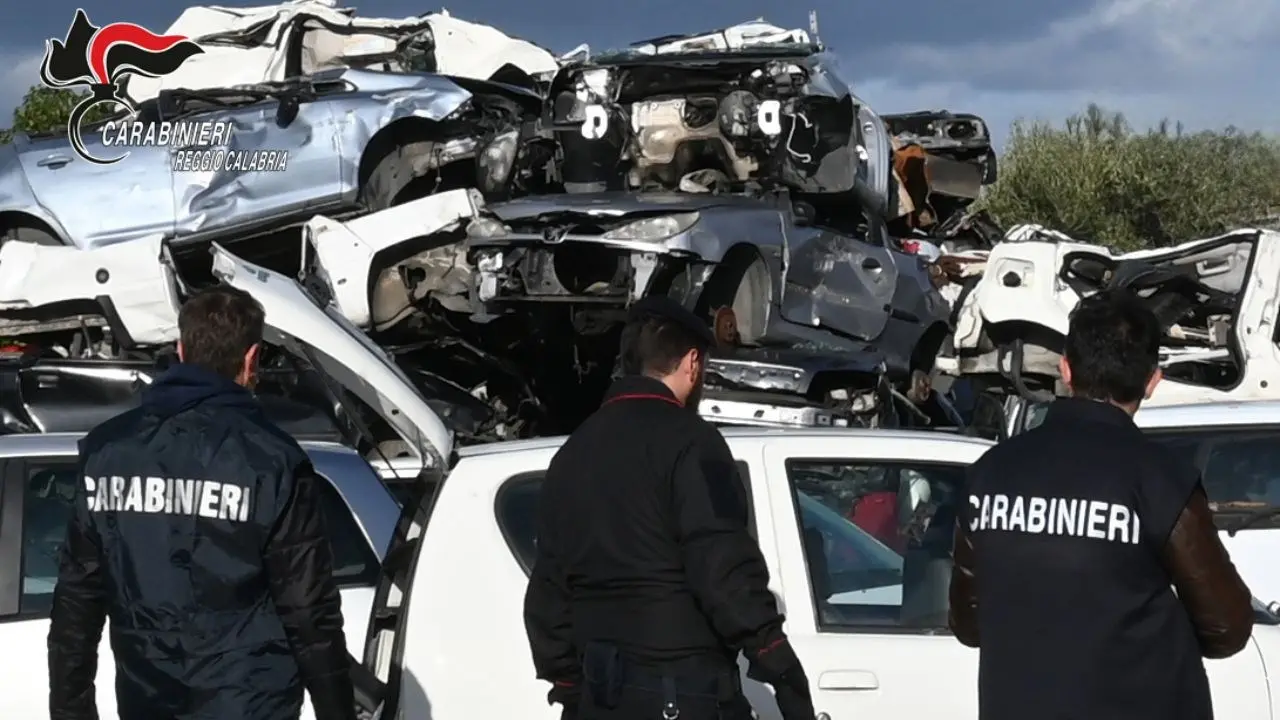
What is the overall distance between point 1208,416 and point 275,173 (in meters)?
6.14

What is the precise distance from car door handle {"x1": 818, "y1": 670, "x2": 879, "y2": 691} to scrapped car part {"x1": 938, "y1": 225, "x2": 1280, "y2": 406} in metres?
4.89

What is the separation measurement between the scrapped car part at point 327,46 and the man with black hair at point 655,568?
31.0 ft

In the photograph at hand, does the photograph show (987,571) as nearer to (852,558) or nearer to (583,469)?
(583,469)

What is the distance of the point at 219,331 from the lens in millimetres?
3410

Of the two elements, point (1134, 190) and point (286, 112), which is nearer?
point (286, 112)

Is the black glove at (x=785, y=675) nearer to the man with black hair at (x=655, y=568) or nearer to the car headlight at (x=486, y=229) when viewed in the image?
the man with black hair at (x=655, y=568)

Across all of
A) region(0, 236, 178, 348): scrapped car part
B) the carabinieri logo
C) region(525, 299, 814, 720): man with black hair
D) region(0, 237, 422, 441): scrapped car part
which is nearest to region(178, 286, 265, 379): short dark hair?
region(525, 299, 814, 720): man with black hair

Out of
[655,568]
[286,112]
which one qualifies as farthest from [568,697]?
[286,112]

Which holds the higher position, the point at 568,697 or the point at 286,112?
the point at 286,112

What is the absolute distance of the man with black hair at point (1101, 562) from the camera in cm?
293

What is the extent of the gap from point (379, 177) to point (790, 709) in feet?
26.4

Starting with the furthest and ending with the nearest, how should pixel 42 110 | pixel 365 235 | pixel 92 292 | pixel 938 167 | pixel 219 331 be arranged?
pixel 42 110, pixel 938 167, pixel 365 235, pixel 92 292, pixel 219 331

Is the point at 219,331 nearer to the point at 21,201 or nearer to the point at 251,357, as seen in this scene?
the point at 251,357

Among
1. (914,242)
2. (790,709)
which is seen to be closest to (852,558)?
(790,709)
